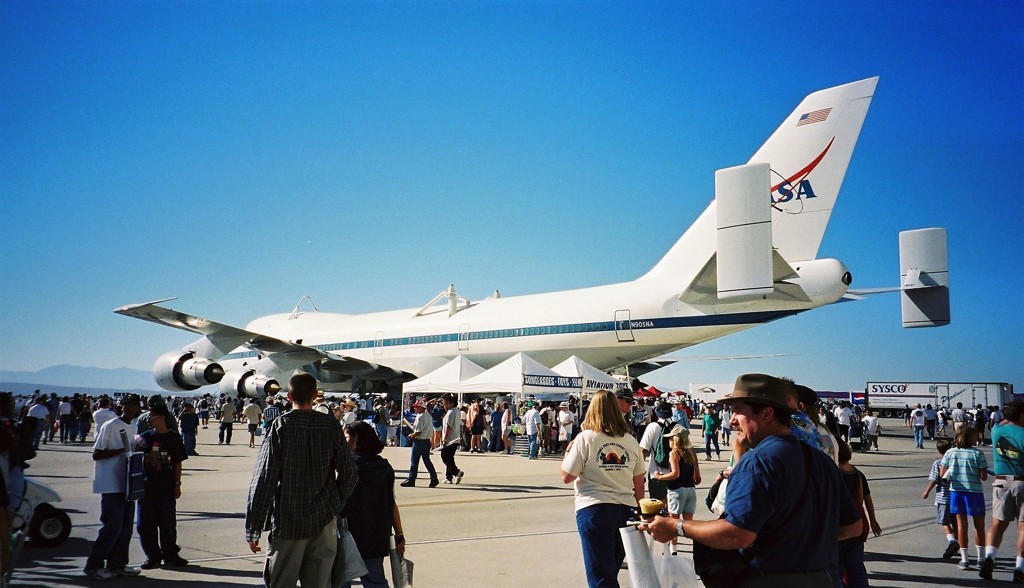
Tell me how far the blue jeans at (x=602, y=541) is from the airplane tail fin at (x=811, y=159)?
17.3 m

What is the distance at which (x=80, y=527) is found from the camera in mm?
8773

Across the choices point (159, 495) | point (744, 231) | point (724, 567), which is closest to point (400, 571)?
point (724, 567)

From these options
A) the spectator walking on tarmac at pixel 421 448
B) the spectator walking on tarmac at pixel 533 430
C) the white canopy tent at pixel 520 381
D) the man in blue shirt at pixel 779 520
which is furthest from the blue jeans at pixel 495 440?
the man in blue shirt at pixel 779 520

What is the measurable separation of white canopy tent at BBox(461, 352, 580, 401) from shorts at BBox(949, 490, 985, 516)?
528 inches

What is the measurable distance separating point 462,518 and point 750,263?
734cm

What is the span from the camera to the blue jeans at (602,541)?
4652 millimetres

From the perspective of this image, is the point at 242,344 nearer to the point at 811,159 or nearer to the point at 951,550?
the point at 811,159

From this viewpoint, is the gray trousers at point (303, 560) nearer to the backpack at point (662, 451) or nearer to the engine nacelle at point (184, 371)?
the backpack at point (662, 451)

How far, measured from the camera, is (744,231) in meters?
13.9

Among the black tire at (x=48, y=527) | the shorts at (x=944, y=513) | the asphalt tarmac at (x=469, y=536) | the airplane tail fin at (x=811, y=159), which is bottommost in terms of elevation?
the asphalt tarmac at (x=469, y=536)

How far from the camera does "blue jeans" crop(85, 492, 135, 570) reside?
6.36 meters

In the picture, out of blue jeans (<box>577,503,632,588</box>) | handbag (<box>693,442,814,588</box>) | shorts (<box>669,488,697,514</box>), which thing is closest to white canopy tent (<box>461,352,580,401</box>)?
shorts (<box>669,488,697,514</box>)

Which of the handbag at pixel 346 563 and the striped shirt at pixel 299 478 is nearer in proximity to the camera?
the striped shirt at pixel 299 478

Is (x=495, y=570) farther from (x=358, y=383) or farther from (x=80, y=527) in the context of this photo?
(x=358, y=383)
